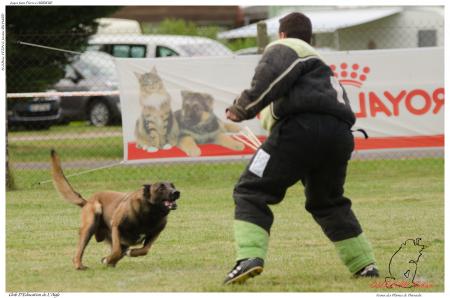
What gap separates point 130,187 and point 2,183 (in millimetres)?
3992

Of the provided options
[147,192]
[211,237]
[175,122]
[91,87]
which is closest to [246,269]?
[147,192]

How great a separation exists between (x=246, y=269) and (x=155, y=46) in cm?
1411

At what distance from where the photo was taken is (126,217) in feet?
23.7

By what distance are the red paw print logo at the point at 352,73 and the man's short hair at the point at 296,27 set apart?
237 inches

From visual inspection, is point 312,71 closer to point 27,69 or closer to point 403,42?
point 27,69

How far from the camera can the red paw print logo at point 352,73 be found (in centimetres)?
1253

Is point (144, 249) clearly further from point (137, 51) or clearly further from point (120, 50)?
point (120, 50)


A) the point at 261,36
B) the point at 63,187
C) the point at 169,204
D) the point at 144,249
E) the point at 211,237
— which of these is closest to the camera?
the point at 169,204

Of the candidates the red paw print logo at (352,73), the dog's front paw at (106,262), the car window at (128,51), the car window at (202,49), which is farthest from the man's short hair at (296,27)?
the car window at (128,51)

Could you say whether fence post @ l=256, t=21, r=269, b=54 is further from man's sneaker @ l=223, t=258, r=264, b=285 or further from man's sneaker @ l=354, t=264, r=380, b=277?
man's sneaker @ l=223, t=258, r=264, b=285

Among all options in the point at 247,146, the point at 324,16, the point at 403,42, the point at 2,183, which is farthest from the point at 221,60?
the point at 324,16

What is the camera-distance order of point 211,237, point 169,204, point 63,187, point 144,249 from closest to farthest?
point 169,204 < point 144,249 < point 63,187 < point 211,237

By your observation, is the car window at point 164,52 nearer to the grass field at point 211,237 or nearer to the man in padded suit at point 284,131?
the grass field at point 211,237

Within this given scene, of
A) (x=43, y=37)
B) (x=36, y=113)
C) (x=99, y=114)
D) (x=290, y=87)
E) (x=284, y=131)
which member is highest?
(x=290, y=87)
